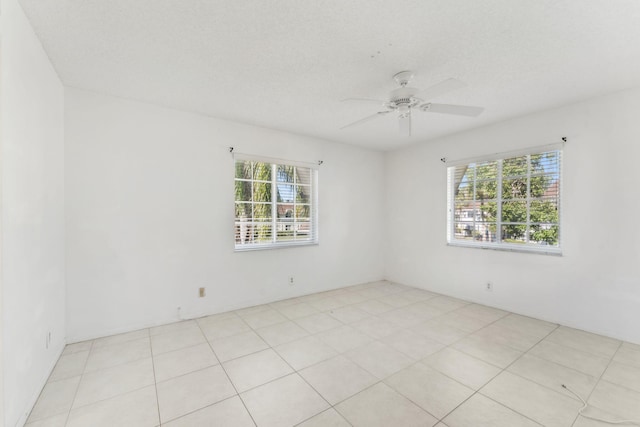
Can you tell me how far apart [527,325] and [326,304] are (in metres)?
2.49

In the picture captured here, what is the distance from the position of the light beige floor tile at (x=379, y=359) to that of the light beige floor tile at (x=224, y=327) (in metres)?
1.30

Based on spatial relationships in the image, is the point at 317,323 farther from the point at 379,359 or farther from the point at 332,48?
the point at 332,48

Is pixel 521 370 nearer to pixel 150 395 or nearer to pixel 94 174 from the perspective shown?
pixel 150 395

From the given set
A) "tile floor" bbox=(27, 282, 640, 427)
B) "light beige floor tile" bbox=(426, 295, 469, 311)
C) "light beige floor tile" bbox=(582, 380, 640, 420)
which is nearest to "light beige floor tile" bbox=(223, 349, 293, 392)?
"tile floor" bbox=(27, 282, 640, 427)

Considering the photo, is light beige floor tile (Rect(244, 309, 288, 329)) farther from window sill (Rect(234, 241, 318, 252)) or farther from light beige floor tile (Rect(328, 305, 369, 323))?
window sill (Rect(234, 241, 318, 252))

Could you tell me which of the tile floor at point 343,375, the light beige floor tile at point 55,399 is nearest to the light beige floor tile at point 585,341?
the tile floor at point 343,375

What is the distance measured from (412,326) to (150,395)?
263cm

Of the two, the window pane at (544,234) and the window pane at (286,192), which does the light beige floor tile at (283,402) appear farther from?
the window pane at (544,234)

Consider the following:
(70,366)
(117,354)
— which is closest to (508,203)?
(117,354)

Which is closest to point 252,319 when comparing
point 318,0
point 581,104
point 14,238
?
point 14,238

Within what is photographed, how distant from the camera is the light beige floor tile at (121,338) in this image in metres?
2.70

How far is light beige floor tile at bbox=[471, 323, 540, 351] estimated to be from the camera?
8.87 ft

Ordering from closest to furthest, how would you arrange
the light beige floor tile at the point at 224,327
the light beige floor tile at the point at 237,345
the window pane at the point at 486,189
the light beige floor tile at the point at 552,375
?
the light beige floor tile at the point at 552,375 < the light beige floor tile at the point at 237,345 < the light beige floor tile at the point at 224,327 < the window pane at the point at 486,189

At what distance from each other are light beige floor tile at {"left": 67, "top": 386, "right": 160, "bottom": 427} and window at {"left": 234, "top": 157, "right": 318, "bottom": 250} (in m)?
2.03
